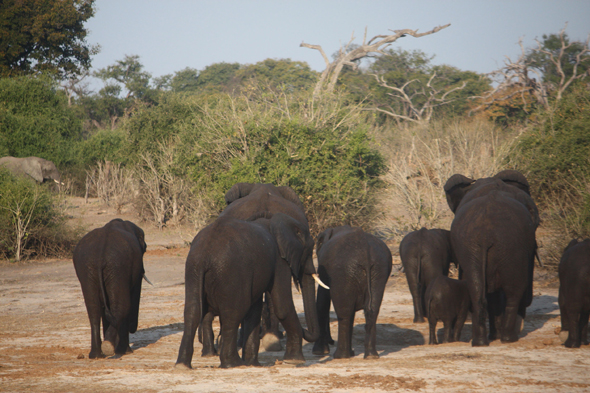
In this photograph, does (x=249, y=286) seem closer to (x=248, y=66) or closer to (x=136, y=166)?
(x=136, y=166)

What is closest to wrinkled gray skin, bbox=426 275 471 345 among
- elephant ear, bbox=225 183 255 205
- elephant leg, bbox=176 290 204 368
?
elephant ear, bbox=225 183 255 205

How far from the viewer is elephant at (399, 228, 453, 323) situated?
29.8 feet

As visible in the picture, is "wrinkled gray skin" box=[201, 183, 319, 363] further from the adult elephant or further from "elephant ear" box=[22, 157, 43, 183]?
"elephant ear" box=[22, 157, 43, 183]

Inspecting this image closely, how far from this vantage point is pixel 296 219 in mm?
8172

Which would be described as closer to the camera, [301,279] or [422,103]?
[301,279]

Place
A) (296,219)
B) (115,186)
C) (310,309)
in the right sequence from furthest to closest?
(115,186)
(296,219)
(310,309)

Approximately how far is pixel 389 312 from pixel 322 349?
117 inches

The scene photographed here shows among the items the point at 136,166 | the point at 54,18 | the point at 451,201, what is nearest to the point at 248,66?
the point at 54,18

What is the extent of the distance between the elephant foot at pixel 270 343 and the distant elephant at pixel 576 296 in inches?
135

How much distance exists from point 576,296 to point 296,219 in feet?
11.7

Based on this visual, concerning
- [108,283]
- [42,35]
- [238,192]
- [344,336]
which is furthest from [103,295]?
[42,35]

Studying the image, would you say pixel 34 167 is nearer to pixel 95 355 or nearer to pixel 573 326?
pixel 95 355

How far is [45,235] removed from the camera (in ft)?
53.3

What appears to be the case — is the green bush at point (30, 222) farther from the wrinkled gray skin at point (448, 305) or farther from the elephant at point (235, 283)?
the wrinkled gray skin at point (448, 305)
